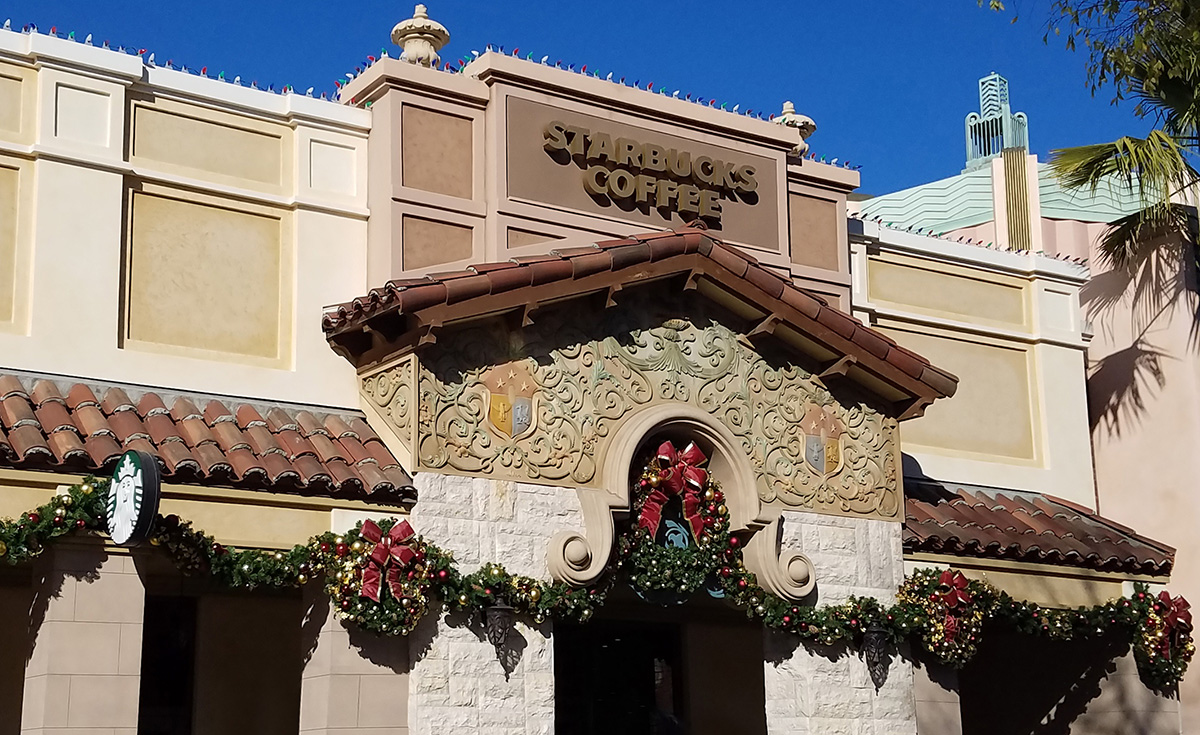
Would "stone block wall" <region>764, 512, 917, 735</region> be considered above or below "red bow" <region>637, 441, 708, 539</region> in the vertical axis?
below

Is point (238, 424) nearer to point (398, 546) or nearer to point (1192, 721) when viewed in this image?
point (398, 546)

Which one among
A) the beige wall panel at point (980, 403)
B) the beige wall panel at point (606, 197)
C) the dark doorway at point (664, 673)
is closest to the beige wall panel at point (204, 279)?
the beige wall panel at point (606, 197)

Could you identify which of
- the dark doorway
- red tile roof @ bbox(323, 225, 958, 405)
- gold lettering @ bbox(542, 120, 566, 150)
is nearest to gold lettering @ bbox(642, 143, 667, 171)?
gold lettering @ bbox(542, 120, 566, 150)

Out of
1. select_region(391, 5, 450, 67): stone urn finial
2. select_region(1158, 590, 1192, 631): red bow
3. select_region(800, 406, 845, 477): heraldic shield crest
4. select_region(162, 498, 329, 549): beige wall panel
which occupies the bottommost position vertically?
select_region(1158, 590, 1192, 631): red bow

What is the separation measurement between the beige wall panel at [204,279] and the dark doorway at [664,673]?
5142 millimetres

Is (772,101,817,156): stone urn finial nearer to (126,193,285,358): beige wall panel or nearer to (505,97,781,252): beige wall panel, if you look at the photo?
(505,97,781,252): beige wall panel

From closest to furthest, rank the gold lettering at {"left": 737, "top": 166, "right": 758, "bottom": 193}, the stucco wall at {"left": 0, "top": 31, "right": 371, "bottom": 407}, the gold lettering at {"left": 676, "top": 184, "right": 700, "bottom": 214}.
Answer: the stucco wall at {"left": 0, "top": 31, "right": 371, "bottom": 407}, the gold lettering at {"left": 676, "top": 184, "right": 700, "bottom": 214}, the gold lettering at {"left": 737, "top": 166, "right": 758, "bottom": 193}

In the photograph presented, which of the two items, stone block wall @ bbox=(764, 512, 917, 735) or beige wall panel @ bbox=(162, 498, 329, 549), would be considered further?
stone block wall @ bbox=(764, 512, 917, 735)

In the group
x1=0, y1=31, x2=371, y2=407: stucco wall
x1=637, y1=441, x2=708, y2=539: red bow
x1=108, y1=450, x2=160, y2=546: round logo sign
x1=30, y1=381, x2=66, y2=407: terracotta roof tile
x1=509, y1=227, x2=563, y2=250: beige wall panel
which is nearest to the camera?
x1=108, y1=450, x2=160, y2=546: round logo sign

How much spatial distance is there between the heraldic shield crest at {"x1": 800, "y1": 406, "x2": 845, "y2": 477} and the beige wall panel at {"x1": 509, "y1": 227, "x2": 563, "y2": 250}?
329cm

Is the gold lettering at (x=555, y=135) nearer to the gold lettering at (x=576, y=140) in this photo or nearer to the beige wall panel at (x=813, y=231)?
the gold lettering at (x=576, y=140)

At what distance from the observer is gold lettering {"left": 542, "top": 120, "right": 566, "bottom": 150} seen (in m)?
16.8

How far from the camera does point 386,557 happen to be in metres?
13.8

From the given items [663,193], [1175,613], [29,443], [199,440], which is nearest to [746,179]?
[663,193]
